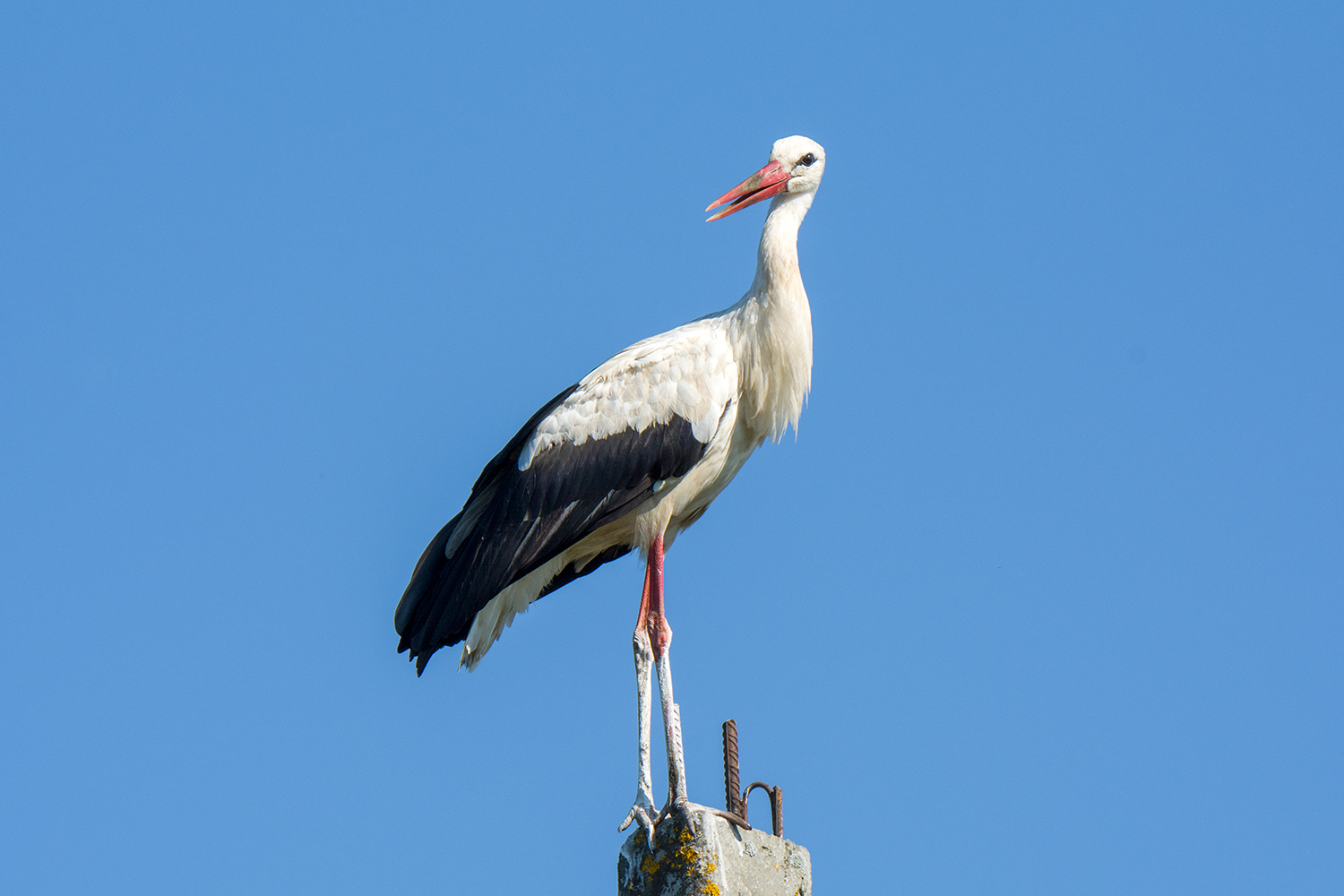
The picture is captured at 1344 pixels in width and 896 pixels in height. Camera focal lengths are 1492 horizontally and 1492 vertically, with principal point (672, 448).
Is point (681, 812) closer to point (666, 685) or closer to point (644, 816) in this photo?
point (644, 816)

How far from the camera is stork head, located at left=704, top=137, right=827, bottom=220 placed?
8586 mm

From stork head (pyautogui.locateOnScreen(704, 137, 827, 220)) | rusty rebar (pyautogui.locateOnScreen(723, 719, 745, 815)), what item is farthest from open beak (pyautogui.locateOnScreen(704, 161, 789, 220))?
rusty rebar (pyautogui.locateOnScreen(723, 719, 745, 815))

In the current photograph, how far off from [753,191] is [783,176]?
0.21 m

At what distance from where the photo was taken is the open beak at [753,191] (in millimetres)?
8578

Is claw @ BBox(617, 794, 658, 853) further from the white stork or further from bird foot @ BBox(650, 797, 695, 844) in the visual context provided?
the white stork

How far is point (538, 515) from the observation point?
8.22m

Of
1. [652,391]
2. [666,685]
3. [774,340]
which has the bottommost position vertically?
[666,685]

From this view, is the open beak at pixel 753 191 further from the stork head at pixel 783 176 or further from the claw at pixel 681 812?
the claw at pixel 681 812

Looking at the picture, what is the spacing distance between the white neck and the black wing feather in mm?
491

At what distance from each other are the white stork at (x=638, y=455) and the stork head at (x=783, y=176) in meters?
0.01

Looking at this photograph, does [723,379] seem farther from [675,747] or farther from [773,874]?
[773,874]

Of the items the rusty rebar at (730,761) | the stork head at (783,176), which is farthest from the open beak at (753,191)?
the rusty rebar at (730,761)

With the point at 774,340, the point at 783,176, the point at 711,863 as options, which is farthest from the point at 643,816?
the point at 783,176

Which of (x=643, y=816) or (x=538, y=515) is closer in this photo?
(x=643, y=816)
